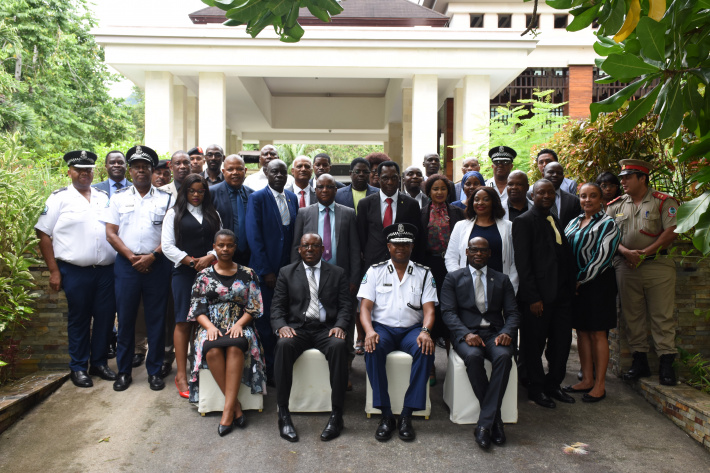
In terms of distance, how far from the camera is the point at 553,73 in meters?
22.8

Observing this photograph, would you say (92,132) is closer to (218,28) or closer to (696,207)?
(218,28)

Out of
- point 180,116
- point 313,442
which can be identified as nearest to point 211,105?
point 180,116

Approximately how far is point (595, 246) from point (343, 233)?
2.46 m

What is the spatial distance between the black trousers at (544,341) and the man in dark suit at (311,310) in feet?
5.73

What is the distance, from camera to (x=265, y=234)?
19.8 ft

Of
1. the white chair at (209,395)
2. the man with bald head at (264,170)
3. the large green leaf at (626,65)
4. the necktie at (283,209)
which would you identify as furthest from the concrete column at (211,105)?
the large green leaf at (626,65)

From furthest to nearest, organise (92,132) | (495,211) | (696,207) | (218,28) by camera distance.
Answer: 1. (92,132)
2. (218,28)
3. (495,211)
4. (696,207)

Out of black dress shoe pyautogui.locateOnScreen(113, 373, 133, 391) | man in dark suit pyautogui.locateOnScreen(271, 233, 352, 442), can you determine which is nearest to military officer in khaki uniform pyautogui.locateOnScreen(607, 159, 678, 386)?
man in dark suit pyautogui.locateOnScreen(271, 233, 352, 442)

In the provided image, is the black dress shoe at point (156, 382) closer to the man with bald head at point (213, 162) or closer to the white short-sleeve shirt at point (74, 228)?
the white short-sleeve shirt at point (74, 228)

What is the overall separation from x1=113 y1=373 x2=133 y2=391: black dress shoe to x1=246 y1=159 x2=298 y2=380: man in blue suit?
1.36 metres

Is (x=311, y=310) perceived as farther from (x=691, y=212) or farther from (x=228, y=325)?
(x=691, y=212)

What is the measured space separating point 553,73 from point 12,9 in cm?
1962

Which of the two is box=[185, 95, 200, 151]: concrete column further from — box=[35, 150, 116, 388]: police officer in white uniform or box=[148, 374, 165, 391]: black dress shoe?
box=[148, 374, 165, 391]: black dress shoe

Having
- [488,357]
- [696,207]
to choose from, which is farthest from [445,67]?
[696,207]
